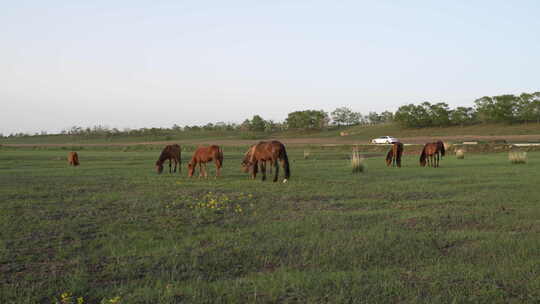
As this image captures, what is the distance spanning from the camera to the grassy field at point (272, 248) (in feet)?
17.2

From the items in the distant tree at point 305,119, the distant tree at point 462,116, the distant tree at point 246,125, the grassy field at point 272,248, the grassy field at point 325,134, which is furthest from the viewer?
the distant tree at point 246,125

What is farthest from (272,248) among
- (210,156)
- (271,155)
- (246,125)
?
(246,125)

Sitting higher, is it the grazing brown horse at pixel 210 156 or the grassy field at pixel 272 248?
the grazing brown horse at pixel 210 156

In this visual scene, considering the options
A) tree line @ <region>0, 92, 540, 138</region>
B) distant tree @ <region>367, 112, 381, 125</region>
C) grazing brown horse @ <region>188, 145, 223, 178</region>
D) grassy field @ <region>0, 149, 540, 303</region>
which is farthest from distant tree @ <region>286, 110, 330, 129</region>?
grassy field @ <region>0, 149, 540, 303</region>

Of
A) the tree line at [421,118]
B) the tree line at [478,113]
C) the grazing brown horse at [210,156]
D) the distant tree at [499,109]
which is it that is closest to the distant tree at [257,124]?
the tree line at [421,118]

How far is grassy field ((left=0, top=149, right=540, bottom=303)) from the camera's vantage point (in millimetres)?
5242

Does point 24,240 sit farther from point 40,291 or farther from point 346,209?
point 346,209

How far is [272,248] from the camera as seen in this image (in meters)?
7.05

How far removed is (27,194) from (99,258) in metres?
8.35

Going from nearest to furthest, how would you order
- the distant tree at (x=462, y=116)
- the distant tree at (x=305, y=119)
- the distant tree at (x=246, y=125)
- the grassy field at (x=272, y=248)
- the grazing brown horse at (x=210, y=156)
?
the grassy field at (x=272, y=248), the grazing brown horse at (x=210, y=156), the distant tree at (x=462, y=116), the distant tree at (x=305, y=119), the distant tree at (x=246, y=125)

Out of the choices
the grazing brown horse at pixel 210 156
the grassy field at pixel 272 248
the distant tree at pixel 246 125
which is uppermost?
the distant tree at pixel 246 125

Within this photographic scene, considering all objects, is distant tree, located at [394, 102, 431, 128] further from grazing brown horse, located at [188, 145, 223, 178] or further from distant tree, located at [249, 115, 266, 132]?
grazing brown horse, located at [188, 145, 223, 178]

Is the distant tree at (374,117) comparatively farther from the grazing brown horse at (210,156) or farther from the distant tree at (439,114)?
the grazing brown horse at (210,156)

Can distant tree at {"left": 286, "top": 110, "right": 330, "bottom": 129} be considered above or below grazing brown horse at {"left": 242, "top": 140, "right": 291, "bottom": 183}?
above
